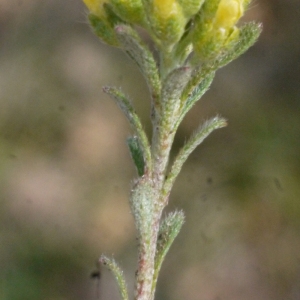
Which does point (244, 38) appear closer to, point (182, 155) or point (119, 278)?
point (182, 155)

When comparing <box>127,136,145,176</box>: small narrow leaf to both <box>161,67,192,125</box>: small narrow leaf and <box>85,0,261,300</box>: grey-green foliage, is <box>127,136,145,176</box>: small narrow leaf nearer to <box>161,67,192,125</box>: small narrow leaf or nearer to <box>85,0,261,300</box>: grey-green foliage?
<box>85,0,261,300</box>: grey-green foliage

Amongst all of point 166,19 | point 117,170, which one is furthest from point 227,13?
point 117,170

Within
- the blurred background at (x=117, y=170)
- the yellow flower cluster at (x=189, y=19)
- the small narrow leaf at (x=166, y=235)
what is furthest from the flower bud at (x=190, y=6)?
the blurred background at (x=117, y=170)

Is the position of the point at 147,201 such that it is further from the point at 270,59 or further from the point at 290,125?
the point at 270,59

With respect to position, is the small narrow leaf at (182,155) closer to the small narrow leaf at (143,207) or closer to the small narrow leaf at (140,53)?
the small narrow leaf at (143,207)

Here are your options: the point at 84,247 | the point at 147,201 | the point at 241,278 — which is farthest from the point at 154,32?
the point at 241,278

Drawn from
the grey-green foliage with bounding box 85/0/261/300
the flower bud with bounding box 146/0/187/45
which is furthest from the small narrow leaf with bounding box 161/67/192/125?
the flower bud with bounding box 146/0/187/45

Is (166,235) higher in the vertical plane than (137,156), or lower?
lower
